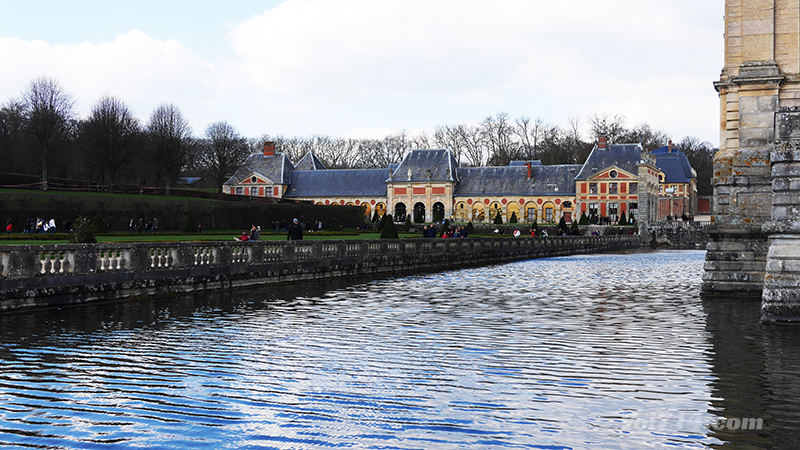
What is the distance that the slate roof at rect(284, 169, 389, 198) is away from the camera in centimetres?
8700

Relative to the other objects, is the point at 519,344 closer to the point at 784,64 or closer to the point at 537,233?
the point at 784,64

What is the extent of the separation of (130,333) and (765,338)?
832cm

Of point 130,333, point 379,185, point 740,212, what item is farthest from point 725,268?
point 379,185

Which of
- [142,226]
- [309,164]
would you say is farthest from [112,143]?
[309,164]

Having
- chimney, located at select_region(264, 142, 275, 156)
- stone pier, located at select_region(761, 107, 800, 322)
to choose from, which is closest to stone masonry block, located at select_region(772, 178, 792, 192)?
stone pier, located at select_region(761, 107, 800, 322)

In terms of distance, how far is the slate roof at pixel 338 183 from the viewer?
87000 millimetres

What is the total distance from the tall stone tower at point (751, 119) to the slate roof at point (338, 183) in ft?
236

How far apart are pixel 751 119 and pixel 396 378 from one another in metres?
10.7

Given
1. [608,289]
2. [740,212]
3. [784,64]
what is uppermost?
[784,64]

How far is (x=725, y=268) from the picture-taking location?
15.1 metres

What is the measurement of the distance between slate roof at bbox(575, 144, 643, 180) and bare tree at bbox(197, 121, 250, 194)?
35434 mm

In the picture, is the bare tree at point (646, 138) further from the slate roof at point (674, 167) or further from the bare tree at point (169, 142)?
the bare tree at point (169, 142)

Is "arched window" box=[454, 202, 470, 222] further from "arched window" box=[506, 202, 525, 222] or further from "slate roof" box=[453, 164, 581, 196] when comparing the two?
"arched window" box=[506, 202, 525, 222]

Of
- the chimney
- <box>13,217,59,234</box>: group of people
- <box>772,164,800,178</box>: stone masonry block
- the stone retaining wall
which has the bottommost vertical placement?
the stone retaining wall
